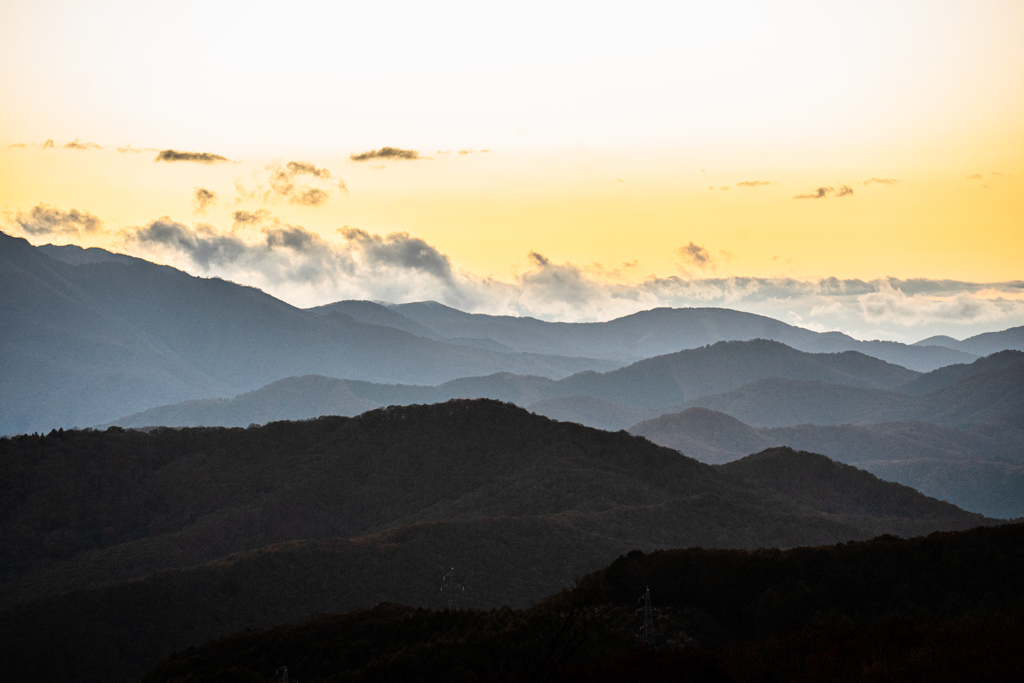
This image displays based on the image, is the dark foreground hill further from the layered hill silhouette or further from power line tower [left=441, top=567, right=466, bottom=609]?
the layered hill silhouette

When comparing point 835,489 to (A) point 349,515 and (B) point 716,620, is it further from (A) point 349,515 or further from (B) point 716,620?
(B) point 716,620

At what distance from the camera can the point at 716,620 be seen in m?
63.5

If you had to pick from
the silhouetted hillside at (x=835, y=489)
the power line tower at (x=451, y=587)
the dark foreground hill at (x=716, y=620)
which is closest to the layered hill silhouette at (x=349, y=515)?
the silhouetted hillside at (x=835, y=489)

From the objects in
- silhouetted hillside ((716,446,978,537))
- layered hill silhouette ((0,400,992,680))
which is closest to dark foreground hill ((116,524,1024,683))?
layered hill silhouette ((0,400,992,680))

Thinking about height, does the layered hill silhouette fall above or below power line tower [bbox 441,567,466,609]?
above

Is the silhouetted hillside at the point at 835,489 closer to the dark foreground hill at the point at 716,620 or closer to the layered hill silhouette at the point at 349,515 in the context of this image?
the layered hill silhouette at the point at 349,515

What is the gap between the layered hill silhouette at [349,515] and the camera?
8681 centimetres

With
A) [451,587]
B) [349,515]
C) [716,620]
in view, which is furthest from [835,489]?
[716,620]

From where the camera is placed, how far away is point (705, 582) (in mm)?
68062

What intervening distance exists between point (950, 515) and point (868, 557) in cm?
8500

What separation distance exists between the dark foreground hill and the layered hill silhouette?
637 inches

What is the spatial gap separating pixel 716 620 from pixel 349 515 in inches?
2881

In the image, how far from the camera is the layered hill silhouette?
8681 centimetres

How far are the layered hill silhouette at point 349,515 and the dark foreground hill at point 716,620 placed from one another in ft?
53.1
